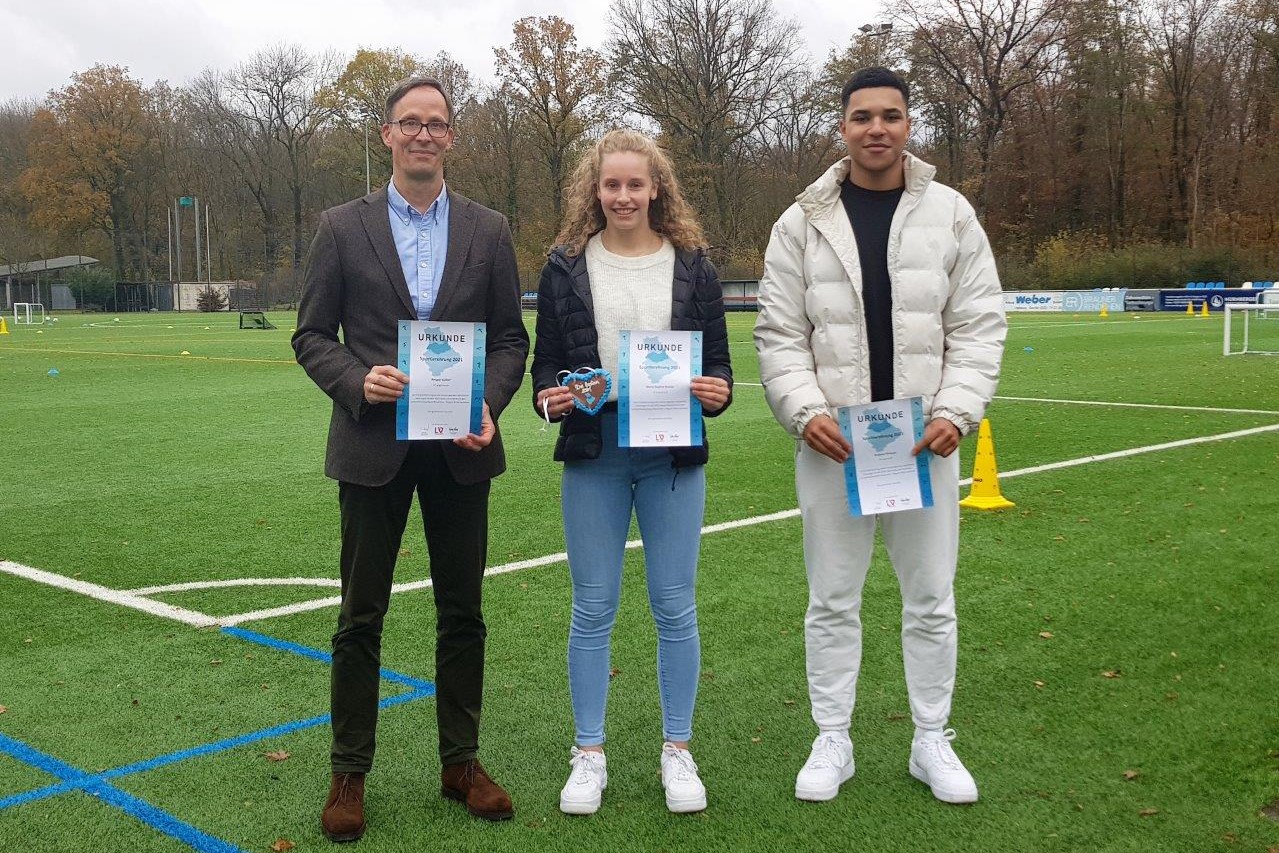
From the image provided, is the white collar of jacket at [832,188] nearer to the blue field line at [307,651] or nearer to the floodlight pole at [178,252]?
the blue field line at [307,651]

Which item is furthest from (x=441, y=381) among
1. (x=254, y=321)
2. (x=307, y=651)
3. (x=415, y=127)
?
(x=254, y=321)

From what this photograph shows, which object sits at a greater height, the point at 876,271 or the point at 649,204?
the point at 649,204

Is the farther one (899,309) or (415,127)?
(899,309)

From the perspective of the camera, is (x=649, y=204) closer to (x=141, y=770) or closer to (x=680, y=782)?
(x=680, y=782)

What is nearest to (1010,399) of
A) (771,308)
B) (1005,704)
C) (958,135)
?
(1005,704)

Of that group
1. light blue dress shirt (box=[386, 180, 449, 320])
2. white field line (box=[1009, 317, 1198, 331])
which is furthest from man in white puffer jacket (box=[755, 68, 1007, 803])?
white field line (box=[1009, 317, 1198, 331])

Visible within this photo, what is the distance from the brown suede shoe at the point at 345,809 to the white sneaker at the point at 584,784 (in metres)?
0.59

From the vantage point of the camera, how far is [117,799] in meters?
3.64

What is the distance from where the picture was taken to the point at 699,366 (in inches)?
139

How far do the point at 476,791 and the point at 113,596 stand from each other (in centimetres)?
330

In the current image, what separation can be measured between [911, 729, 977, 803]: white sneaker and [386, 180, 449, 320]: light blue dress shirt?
2000 mm

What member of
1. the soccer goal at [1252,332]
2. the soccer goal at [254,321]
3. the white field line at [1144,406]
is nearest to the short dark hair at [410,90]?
the white field line at [1144,406]

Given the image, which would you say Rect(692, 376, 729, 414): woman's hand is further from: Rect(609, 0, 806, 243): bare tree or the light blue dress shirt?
Rect(609, 0, 806, 243): bare tree

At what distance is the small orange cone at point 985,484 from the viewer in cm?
792
